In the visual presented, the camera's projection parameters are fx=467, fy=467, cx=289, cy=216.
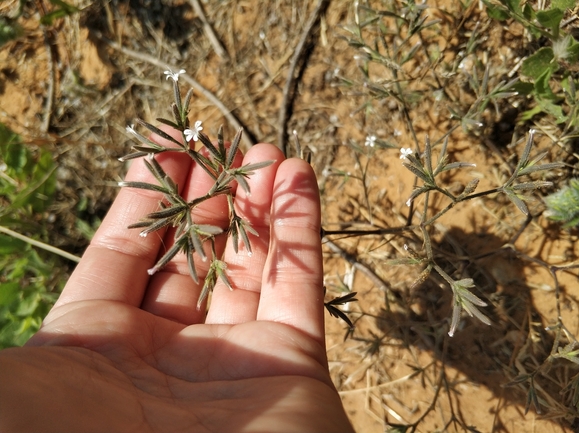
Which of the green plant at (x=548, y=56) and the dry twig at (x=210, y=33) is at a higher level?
the green plant at (x=548, y=56)

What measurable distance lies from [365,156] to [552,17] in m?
2.04

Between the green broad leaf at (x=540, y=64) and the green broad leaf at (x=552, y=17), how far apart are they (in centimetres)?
14

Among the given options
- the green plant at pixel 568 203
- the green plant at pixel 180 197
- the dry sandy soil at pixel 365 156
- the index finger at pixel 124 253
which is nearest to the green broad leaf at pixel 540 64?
the dry sandy soil at pixel 365 156

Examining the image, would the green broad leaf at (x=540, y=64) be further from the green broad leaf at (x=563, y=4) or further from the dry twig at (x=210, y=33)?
the dry twig at (x=210, y=33)

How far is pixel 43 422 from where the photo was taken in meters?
2.20

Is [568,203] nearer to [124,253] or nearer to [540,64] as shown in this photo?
[540,64]

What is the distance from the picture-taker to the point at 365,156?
186 inches

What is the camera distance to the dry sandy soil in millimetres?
3973

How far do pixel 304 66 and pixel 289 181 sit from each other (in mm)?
2420

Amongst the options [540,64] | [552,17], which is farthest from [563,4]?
[540,64]

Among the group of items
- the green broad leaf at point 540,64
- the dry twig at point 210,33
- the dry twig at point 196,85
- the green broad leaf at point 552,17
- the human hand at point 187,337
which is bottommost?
the human hand at point 187,337

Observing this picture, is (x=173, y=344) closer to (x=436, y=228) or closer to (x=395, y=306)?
(x=395, y=306)

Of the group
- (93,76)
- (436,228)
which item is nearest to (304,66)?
(436,228)

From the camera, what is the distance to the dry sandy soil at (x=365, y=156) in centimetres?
397
